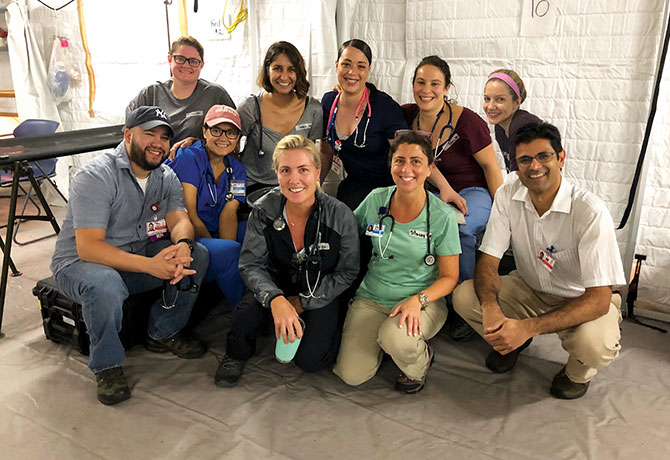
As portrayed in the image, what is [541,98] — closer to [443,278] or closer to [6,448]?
[443,278]

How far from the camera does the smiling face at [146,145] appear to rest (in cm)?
221

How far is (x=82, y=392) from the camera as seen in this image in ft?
7.04

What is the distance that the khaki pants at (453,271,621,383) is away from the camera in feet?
6.47

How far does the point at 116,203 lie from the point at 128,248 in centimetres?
22

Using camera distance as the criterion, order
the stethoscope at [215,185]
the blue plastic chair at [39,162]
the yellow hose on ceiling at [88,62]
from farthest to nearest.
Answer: the yellow hose on ceiling at [88,62]
the blue plastic chair at [39,162]
the stethoscope at [215,185]

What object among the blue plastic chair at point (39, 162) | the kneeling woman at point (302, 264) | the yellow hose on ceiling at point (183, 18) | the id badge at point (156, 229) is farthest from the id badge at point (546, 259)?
the blue plastic chair at point (39, 162)

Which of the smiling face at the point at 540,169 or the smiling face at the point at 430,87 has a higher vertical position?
the smiling face at the point at 430,87

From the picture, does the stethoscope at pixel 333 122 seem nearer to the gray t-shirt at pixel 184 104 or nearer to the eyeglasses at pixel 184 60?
the gray t-shirt at pixel 184 104

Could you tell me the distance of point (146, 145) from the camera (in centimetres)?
221

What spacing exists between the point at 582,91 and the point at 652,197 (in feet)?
2.20

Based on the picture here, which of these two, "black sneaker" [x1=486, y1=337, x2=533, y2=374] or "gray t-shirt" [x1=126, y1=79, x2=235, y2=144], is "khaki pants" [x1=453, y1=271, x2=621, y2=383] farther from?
"gray t-shirt" [x1=126, y1=79, x2=235, y2=144]

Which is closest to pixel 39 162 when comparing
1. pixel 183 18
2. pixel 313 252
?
pixel 183 18

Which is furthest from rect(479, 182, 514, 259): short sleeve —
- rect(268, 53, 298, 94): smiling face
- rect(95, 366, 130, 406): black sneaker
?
rect(95, 366, 130, 406): black sneaker

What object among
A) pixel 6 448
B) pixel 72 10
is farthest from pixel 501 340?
pixel 72 10
